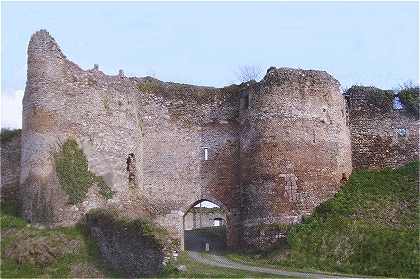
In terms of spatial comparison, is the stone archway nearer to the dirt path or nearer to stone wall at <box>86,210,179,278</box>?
the dirt path

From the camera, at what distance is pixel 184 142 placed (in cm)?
3081

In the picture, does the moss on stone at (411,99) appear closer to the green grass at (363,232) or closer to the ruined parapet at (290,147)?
the green grass at (363,232)

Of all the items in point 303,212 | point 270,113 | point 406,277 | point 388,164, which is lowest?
point 406,277

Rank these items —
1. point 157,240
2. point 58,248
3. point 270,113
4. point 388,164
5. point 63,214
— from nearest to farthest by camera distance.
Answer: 1. point 157,240
2. point 58,248
3. point 63,214
4. point 270,113
5. point 388,164

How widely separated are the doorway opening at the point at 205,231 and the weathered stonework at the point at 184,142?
1.77 meters

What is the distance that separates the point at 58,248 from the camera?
23.7 metres

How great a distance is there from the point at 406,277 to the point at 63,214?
12347 millimetres

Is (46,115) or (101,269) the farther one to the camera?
(46,115)

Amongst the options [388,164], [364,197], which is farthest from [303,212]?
[388,164]

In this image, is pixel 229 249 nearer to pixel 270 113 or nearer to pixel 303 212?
pixel 303 212

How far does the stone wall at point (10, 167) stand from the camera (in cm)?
2727

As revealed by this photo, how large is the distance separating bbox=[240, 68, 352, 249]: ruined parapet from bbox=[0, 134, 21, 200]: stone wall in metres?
9.48

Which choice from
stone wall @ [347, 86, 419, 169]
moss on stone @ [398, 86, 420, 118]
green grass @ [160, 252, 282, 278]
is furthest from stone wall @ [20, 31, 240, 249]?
moss on stone @ [398, 86, 420, 118]

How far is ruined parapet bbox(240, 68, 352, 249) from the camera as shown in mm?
28125
